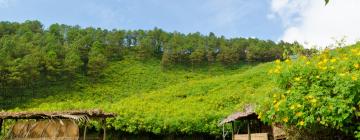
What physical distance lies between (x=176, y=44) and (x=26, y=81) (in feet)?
69.5

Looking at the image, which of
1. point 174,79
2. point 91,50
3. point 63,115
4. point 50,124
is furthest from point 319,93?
point 91,50

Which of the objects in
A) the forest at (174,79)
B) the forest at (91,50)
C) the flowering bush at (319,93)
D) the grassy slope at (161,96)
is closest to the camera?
the flowering bush at (319,93)

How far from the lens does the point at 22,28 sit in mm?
51438

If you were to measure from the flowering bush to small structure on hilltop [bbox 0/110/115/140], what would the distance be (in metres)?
5.29

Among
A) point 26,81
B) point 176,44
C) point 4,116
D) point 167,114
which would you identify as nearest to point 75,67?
point 26,81

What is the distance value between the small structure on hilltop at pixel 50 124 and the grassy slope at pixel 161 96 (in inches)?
191

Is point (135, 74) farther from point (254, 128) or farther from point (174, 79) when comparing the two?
point (254, 128)

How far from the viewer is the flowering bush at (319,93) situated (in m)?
8.12

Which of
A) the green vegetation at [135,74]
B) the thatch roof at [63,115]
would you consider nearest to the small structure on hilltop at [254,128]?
the thatch roof at [63,115]

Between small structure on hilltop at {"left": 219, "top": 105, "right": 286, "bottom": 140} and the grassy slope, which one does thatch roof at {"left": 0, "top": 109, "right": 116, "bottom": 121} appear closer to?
small structure on hilltop at {"left": 219, "top": 105, "right": 286, "bottom": 140}

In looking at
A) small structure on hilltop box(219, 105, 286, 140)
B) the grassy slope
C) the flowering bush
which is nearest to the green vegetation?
the grassy slope

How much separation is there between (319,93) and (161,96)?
24847 mm

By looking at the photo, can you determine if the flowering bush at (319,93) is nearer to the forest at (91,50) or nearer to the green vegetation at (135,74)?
the green vegetation at (135,74)

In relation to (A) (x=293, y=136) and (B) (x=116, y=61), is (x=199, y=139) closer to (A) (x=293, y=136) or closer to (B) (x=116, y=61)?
(A) (x=293, y=136)
